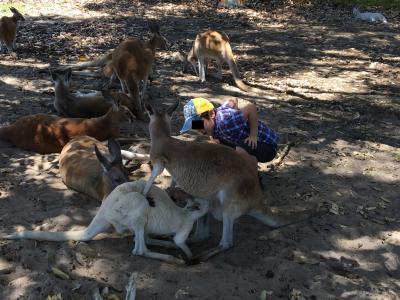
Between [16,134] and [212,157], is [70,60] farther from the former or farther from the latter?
[212,157]

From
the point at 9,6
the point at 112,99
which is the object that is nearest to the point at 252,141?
the point at 112,99

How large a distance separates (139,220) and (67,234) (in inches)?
21.8

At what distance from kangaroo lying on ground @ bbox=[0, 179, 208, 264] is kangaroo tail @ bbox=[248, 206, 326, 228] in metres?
0.40

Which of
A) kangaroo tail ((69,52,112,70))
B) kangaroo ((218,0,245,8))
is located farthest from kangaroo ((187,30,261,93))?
kangaroo ((218,0,245,8))

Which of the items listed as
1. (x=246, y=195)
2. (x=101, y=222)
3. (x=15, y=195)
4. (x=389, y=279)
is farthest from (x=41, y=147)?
(x=389, y=279)

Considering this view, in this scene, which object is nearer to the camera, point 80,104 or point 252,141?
point 252,141

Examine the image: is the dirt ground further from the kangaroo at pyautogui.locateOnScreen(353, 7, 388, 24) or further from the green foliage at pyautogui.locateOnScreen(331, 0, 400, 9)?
the green foliage at pyautogui.locateOnScreen(331, 0, 400, 9)

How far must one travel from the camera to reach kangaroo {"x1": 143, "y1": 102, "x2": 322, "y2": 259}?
11.6ft

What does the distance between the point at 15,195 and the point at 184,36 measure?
6721mm

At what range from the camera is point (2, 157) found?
16.6ft

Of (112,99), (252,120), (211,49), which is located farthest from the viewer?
(211,49)

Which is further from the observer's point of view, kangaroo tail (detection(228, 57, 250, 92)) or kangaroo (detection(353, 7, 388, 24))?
kangaroo (detection(353, 7, 388, 24))

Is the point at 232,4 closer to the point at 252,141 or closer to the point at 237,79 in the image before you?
the point at 237,79

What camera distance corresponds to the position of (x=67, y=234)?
3.56 metres
